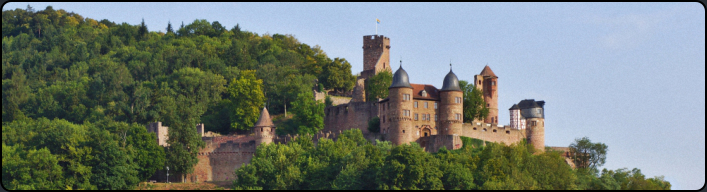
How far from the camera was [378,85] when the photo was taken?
91.1m

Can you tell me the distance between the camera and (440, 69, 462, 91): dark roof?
82.6 metres

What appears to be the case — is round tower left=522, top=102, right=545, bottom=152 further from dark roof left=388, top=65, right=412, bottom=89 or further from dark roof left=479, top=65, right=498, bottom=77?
dark roof left=388, top=65, right=412, bottom=89

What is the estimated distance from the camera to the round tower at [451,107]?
82250mm

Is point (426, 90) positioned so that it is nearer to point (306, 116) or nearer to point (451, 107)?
point (451, 107)

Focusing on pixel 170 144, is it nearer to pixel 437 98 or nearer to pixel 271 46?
pixel 437 98

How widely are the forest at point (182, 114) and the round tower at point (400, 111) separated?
3.36m

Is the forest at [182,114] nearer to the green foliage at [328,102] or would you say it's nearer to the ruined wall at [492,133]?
the ruined wall at [492,133]

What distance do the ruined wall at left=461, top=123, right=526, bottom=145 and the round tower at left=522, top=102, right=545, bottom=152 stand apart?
0.77 meters

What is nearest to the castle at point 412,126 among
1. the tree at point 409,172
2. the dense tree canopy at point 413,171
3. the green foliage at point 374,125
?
the green foliage at point 374,125

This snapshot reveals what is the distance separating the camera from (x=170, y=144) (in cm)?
8025

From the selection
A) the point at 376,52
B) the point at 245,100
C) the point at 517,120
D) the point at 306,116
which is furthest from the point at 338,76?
the point at 517,120

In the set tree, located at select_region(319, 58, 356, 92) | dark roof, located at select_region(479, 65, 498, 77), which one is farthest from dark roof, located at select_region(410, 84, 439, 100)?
tree, located at select_region(319, 58, 356, 92)

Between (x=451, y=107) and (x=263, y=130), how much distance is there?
14098 mm

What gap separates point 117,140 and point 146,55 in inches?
1122
